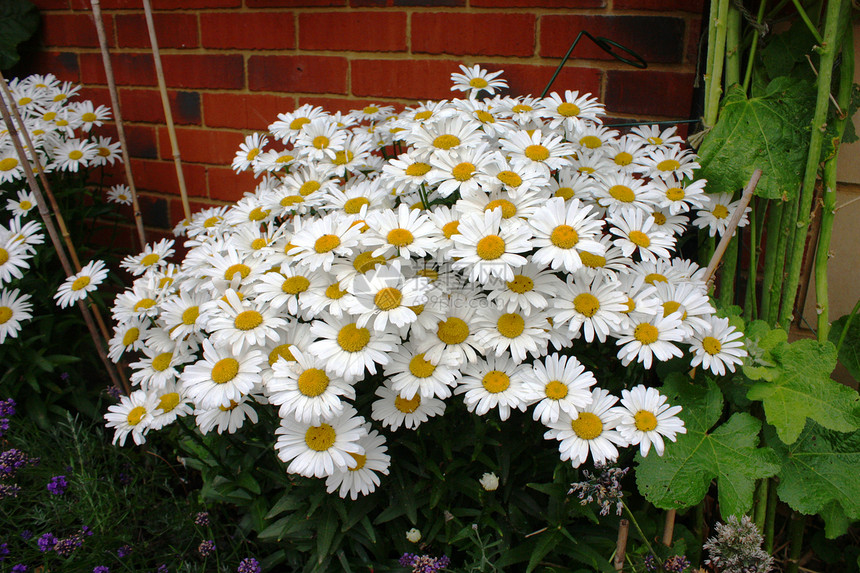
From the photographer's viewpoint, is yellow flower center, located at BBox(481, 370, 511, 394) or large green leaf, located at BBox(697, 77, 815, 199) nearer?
yellow flower center, located at BBox(481, 370, 511, 394)

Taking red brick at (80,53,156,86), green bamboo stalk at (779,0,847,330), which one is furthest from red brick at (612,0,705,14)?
red brick at (80,53,156,86)

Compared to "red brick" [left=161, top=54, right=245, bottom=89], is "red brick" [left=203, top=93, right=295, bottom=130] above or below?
below

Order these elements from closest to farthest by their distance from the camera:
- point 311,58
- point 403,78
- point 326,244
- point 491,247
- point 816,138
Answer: point 491,247, point 326,244, point 816,138, point 403,78, point 311,58

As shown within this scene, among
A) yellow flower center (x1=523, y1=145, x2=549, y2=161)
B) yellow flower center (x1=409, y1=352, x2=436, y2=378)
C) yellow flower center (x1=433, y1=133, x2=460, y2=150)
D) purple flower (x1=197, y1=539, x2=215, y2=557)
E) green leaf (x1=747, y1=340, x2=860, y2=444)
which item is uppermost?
yellow flower center (x1=433, y1=133, x2=460, y2=150)

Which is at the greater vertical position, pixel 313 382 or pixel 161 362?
pixel 313 382

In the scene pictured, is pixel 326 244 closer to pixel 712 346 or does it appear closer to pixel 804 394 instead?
pixel 712 346

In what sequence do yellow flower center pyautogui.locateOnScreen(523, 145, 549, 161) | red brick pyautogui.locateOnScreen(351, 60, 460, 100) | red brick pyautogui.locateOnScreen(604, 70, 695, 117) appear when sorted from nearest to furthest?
1. yellow flower center pyautogui.locateOnScreen(523, 145, 549, 161)
2. red brick pyautogui.locateOnScreen(604, 70, 695, 117)
3. red brick pyautogui.locateOnScreen(351, 60, 460, 100)

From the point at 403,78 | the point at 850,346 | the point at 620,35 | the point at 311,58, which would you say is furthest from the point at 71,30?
the point at 850,346

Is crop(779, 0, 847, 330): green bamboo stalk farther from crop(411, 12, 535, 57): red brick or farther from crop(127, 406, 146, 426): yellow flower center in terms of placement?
crop(127, 406, 146, 426): yellow flower center
